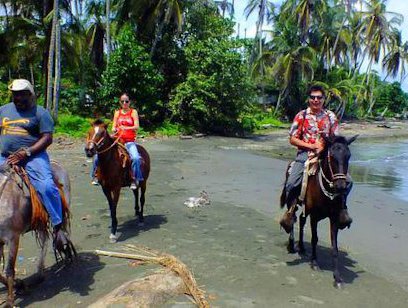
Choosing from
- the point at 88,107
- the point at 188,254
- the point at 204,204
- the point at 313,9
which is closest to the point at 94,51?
the point at 88,107

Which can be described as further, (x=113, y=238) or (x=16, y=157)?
(x=113, y=238)

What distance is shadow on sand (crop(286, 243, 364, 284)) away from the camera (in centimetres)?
611

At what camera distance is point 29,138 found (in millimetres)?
5180

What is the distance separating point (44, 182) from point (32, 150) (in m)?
0.39

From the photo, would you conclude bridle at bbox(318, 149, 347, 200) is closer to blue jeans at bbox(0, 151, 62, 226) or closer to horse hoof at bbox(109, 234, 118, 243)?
blue jeans at bbox(0, 151, 62, 226)

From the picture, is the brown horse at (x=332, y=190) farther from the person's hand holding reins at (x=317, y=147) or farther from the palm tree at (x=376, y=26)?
the palm tree at (x=376, y=26)

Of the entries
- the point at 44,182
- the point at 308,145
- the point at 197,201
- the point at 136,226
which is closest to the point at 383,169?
the point at 197,201

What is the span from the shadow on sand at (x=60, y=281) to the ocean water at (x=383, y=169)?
31.0ft

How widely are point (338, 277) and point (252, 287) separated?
3.79 feet

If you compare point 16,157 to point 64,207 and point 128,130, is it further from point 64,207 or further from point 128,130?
point 128,130

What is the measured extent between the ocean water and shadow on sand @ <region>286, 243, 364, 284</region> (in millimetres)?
6304

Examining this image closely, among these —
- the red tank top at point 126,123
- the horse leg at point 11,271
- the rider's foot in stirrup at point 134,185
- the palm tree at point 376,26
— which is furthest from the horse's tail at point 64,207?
the palm tree at point 376,26

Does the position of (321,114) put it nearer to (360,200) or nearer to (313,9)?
(360,200)

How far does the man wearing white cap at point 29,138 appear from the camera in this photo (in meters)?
5.10
